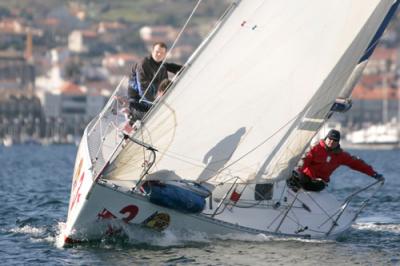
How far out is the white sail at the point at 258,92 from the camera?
1494cm

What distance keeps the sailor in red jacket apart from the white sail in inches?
16.7

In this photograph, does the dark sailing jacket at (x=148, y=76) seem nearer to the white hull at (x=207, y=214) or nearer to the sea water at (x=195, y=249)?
the white hull at (x=207, y=214)

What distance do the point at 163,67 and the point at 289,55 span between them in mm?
1588

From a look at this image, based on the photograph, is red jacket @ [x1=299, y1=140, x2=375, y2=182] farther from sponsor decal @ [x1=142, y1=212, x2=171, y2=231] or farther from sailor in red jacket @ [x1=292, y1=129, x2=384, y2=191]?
sponsor decal @ [x1=142, y1=212, x2=171, y2=231]

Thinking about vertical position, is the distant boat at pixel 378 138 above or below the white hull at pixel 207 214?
above

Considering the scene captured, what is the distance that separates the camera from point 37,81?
163 metres

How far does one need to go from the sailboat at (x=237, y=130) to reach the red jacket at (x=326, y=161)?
0.38m

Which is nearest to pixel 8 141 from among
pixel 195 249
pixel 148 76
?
pixel 148 76

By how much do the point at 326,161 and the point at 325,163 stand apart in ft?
0.10

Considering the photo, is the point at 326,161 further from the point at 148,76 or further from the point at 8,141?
the point at 8,141

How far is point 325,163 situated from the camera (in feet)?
55.3

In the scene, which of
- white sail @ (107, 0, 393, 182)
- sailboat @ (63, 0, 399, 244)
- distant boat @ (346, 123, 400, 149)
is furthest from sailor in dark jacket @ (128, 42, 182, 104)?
distant boat @ (346, 123, 400, 149)

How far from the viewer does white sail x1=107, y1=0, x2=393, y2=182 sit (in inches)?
588

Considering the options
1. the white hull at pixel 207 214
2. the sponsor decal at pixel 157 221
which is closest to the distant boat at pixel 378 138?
the white hull at pixel 207 214
